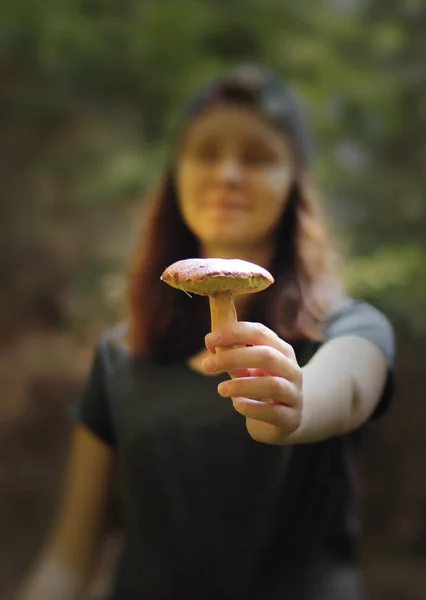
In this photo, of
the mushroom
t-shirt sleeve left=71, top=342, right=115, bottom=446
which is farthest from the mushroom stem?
t-shirt sleeve left=71, top=342, right=115, bottom=446

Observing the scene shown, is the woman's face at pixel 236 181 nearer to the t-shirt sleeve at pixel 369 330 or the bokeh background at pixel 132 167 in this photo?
the t-shirt sleeve at pixel 369 330

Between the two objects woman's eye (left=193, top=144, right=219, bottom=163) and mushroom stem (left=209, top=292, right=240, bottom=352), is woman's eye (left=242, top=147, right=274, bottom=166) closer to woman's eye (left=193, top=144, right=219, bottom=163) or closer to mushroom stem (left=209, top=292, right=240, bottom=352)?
woman's eye (left=193, top=144, right=219, bottom=163)

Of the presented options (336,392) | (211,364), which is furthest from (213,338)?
(336,392)

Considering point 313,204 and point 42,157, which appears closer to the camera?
point 313,204

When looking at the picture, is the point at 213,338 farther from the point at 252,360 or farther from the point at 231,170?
the point at 231,170

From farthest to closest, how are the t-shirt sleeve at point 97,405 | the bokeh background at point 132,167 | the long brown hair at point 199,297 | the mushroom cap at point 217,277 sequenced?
the bokeh background at point 132,167 → the t-shirt sleeve at point 97,405 → the long brown hair at point 199,297 → the mushroom cap at point 217,277

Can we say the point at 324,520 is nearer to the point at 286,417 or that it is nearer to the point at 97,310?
the point at 286,417

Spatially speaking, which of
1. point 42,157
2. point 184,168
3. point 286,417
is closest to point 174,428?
point 286,417

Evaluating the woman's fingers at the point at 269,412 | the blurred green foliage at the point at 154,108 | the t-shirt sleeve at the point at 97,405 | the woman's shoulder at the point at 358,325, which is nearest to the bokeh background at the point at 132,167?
the blurred green foliage at the point at 154,108
